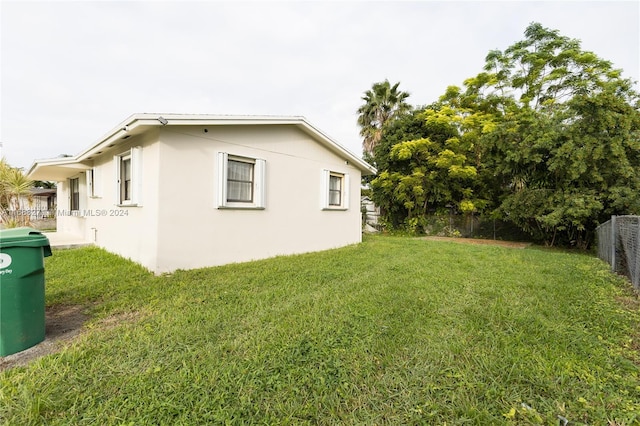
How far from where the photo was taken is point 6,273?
2387 millimetres

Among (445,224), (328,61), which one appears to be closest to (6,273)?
(328,61)

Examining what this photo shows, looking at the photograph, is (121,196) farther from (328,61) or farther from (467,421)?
(328,61)

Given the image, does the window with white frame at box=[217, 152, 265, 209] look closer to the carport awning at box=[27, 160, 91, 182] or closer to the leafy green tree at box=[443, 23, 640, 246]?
the carport awning at box=[27, 160, 91, 182]

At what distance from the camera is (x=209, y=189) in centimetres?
607

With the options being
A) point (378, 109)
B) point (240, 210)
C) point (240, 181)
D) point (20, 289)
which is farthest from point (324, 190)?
point (378, 109)

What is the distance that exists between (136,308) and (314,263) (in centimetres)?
379

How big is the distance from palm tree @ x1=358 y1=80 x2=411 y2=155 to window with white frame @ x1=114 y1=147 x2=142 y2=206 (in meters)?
16.1

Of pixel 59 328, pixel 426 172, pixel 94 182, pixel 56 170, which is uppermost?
pixel 426 172

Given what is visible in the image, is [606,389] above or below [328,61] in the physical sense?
below

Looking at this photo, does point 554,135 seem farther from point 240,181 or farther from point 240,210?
point 240,210

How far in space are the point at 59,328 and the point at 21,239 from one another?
48.4 inches

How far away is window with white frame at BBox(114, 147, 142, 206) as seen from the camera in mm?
5774

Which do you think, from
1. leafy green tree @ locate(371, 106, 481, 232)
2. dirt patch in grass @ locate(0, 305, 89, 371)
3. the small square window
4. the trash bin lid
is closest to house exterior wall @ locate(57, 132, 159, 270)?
the small square window

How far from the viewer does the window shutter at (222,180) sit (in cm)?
610
